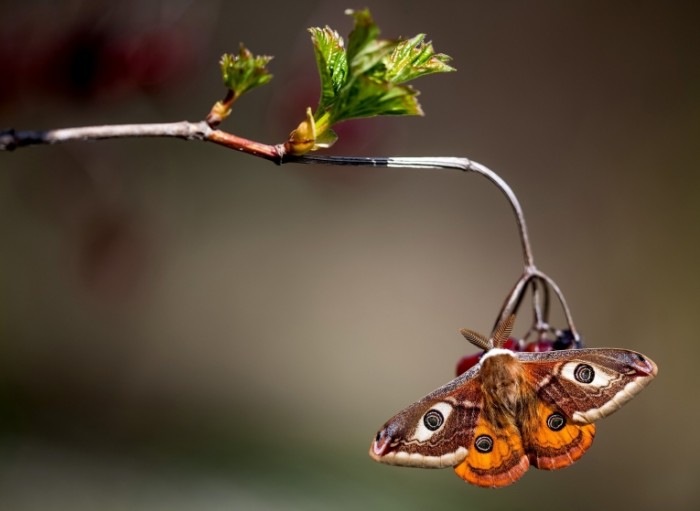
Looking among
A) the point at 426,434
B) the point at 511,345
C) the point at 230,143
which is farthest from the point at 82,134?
the point at 511,345

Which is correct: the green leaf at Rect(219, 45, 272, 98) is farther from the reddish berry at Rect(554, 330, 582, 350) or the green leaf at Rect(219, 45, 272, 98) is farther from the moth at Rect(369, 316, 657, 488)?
the reddish berry at Rect(554, 330, 582, 350)

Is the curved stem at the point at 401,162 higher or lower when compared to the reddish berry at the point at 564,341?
lower

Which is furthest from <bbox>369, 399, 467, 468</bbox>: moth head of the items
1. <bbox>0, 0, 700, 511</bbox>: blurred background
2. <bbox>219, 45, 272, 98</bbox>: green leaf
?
<bbox>0, 0, 700, 511</bbox>: blurred background

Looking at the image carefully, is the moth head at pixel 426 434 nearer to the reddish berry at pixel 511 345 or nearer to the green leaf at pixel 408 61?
the reddish berry at pixel 511 345

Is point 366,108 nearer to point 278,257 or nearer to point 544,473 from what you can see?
point 278,257

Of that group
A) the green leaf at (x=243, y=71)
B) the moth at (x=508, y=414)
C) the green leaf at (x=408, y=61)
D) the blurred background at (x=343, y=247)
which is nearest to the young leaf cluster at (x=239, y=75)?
the green leaf at (x=243, y=71)
